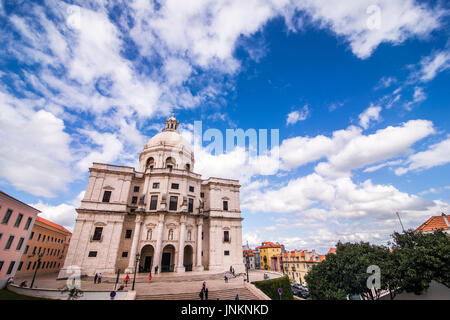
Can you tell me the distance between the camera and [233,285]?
24375mm

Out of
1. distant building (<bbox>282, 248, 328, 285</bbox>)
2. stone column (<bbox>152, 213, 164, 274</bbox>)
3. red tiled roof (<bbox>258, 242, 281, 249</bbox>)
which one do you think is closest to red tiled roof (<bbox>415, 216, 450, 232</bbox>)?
distant building (<bbox>282, 248, 328, 285</bbox>)

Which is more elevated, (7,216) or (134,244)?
A: (7,216)

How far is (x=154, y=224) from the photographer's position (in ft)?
110

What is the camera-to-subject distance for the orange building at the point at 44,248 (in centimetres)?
3544

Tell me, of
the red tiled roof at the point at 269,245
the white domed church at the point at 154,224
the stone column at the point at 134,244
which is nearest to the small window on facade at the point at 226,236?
the white domed church at the point at 154,224

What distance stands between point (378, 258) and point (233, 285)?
1716cm

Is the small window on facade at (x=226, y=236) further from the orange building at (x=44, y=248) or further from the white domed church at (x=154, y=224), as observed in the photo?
the orange building at (x=44, y=248)

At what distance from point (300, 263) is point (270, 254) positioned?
19.1 metres

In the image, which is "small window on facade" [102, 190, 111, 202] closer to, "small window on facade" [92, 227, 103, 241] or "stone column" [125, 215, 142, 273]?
"small window on facade" [92, 227, 103, 241]

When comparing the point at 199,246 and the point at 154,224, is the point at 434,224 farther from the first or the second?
the point at 154,224

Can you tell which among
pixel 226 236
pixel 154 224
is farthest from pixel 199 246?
pixel 154 224
